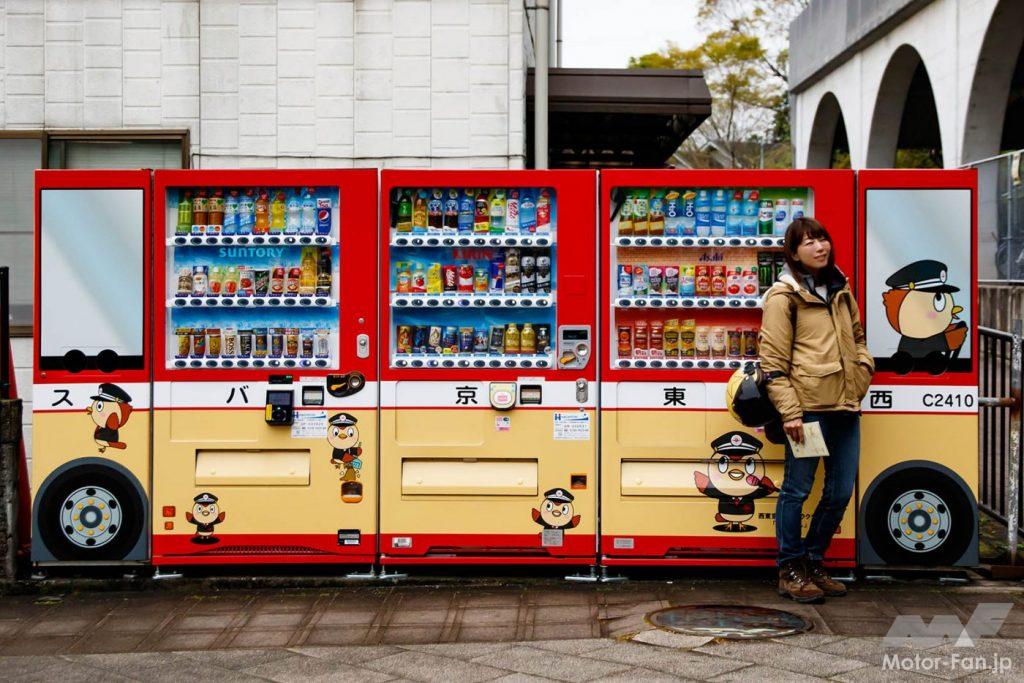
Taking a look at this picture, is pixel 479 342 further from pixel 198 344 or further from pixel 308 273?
pixel 198 344

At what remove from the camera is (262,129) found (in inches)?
388

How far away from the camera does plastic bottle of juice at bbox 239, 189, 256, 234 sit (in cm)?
716

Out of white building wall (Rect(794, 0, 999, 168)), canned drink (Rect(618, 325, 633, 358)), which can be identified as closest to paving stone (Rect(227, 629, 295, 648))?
canned drink (Rect(618, 325, 633, 358))

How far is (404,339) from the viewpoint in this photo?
7.20m

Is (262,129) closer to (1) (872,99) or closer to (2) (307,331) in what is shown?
(2) (307,331)

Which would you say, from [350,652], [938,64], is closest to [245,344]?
[350,652]

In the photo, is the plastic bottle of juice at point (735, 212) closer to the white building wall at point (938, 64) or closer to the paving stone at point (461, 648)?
the paving stone at point (461, 648)

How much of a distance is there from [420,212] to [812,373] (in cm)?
261

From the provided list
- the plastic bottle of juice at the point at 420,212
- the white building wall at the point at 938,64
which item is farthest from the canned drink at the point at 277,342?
the white building wall at the point at 938,64

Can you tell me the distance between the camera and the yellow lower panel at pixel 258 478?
23.4 feet

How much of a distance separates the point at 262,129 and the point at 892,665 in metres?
6.95

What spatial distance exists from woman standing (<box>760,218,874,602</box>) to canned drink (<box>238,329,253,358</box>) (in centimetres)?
322

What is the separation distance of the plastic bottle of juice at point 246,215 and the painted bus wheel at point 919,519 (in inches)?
168

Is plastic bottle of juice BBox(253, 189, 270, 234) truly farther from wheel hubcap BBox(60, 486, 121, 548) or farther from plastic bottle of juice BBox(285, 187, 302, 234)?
wheel hubcap BBox(60, 486, 121, 548)
